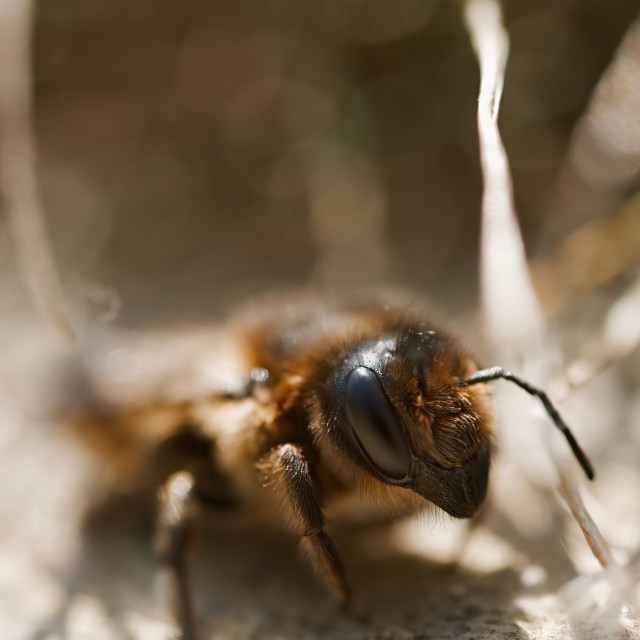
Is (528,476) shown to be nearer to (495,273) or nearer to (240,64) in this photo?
(495,273)

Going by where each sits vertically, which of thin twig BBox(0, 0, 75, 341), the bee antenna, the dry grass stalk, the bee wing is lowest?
the bee antenna

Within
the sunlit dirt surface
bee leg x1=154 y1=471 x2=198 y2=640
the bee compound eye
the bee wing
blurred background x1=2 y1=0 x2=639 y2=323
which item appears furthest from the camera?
blurred background x1=2 y1=0 x2=639 y2=323

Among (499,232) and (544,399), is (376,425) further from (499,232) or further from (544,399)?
(499,232)

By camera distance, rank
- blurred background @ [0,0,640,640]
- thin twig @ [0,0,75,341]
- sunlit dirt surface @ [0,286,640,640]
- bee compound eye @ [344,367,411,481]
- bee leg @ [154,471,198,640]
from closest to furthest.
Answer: bee compound eye @ [344,367,411,481]
sunlit dirt surface @ [0,286,640,640]
bee leg @ [154,471,198,640]
blurred background @ [0,0,640,640]
thin twig @ [0,0,75,341]

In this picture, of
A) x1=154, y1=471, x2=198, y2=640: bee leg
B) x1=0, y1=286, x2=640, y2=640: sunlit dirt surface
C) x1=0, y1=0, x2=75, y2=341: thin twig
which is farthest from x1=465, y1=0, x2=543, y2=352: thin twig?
x1=0, y1=0, x2=75, y2=341: thin twig

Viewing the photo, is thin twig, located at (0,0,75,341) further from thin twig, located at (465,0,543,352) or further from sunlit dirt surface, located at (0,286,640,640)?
thin twig, located at (465,0,543,352)

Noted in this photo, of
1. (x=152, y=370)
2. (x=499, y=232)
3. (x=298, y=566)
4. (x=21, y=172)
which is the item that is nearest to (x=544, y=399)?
(x=499, y=232)

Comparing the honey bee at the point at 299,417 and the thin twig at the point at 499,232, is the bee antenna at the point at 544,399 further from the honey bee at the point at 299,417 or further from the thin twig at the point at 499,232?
the thin twig at the point at 499,232

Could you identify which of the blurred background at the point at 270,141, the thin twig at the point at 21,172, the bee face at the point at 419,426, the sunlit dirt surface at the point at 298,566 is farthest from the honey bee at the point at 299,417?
the blurred background at the point at 270,141

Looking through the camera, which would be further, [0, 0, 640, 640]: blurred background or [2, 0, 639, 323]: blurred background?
[2, 0, 639, 323]: blurred background
